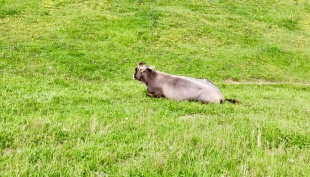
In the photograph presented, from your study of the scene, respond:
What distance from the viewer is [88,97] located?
492 inches

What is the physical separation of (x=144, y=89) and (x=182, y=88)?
3.04 meters

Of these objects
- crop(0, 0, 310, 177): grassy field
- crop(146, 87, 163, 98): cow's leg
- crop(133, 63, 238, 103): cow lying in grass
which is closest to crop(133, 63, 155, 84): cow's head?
crop(133, 63, 238, 103): cow lying in grass

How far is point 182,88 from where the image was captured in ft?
46.9

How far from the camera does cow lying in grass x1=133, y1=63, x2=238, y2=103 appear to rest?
45.2ft

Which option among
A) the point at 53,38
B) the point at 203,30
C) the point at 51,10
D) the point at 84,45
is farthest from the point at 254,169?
the point at 51,10

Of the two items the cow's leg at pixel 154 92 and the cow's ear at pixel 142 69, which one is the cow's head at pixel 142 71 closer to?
the cow's ear at pixel 142 69

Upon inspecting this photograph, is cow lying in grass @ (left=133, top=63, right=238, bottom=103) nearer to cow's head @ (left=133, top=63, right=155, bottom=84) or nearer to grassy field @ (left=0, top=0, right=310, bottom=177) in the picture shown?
cow's head @ (left=133, top=63, right=155, bottom=84)

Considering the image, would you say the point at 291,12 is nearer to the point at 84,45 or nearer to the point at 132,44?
the point at 132,44

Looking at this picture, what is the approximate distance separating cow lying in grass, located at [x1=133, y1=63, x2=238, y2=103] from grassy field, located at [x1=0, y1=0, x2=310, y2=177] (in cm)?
68

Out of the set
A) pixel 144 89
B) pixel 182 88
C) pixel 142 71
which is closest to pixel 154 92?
pixel 182 88

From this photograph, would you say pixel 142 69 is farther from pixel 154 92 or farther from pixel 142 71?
pixel 154 92

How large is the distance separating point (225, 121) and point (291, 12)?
41.0m

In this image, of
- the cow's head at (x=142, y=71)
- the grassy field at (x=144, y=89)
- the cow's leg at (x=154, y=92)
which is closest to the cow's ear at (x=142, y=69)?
the cow's head at (x=142, y=71)

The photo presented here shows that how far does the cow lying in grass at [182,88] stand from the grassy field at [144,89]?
26.6 inches
